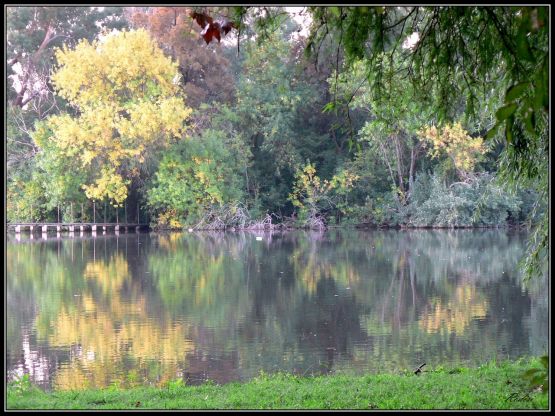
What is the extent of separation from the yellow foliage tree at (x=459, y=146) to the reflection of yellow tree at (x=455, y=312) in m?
15.9

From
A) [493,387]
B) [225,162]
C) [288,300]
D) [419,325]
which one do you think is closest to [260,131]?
[225,162]

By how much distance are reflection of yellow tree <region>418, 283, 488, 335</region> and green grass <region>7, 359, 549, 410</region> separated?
378 cm

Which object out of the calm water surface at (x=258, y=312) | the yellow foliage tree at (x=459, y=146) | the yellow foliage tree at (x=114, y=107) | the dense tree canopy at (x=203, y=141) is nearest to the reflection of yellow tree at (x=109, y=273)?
Answer: the calm water surface at (x=258, y=312)

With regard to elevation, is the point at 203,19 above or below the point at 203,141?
below

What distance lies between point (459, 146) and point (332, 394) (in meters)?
25.3

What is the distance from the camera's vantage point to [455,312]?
41.7 ft

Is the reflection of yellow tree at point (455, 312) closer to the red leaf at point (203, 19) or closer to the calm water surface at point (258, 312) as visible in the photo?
the calm water surface at point (258, 312)

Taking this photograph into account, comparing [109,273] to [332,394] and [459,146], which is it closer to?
[332,394]

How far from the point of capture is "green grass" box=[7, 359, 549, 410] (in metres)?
5.95

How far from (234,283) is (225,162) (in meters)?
17.1

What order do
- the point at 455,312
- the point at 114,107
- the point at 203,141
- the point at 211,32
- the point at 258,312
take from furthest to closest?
the point at 203,141 → the point at 114,107 → the point at 258,312 → the point at 455,312 → the point at 211,32

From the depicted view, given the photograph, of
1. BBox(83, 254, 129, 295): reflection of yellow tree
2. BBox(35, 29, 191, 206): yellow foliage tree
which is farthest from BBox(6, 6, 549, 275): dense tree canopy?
BBox(83, 254, 129, 295): reflection of yellow tree

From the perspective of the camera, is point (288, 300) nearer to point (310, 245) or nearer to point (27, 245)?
point (310, 245)

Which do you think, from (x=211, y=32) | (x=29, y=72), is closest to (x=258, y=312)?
→ (x=211, y=32)
